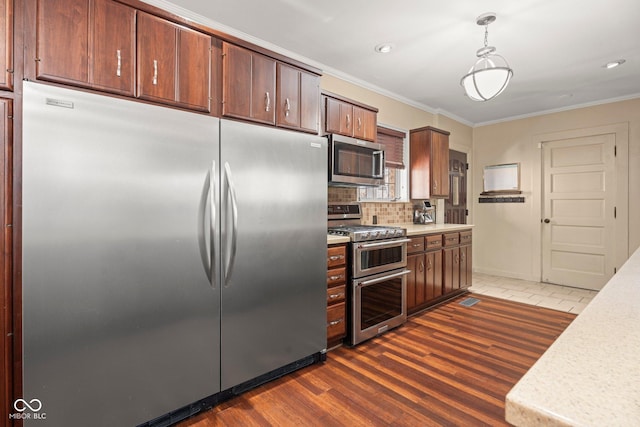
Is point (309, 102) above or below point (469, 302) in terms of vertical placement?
above

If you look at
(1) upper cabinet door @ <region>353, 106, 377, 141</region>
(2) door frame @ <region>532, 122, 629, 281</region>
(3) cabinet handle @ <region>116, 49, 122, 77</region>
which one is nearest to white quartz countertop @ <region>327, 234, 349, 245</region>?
(1) upper cabinet door @ <region>353, 106, 377, 141</region>

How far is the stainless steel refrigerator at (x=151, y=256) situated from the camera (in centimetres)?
137

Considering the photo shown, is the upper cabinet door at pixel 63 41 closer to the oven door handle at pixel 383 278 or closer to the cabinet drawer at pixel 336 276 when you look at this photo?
the cabinet drawer at pixel 336 276

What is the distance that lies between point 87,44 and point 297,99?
123 centimetres

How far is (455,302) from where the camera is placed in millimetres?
3900

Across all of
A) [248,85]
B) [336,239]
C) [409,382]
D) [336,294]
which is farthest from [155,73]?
[409,382]

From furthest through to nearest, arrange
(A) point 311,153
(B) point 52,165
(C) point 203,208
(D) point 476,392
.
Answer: (A) point 311,153 → (D) point 476,392 → (C) point 203,208 → (B) point 52,165

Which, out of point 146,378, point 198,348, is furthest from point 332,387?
point 146,378

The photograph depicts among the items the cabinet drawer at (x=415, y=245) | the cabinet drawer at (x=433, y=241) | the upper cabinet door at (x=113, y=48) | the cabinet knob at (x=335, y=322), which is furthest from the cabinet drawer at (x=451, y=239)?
the upper cabinet door at (x=113, y=48)

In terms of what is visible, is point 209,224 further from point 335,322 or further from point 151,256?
point 335,322

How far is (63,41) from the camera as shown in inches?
56.0

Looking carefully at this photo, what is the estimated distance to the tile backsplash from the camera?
336 centimetres

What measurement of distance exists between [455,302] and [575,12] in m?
3.07

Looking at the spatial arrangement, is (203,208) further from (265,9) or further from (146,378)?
(265,9)
